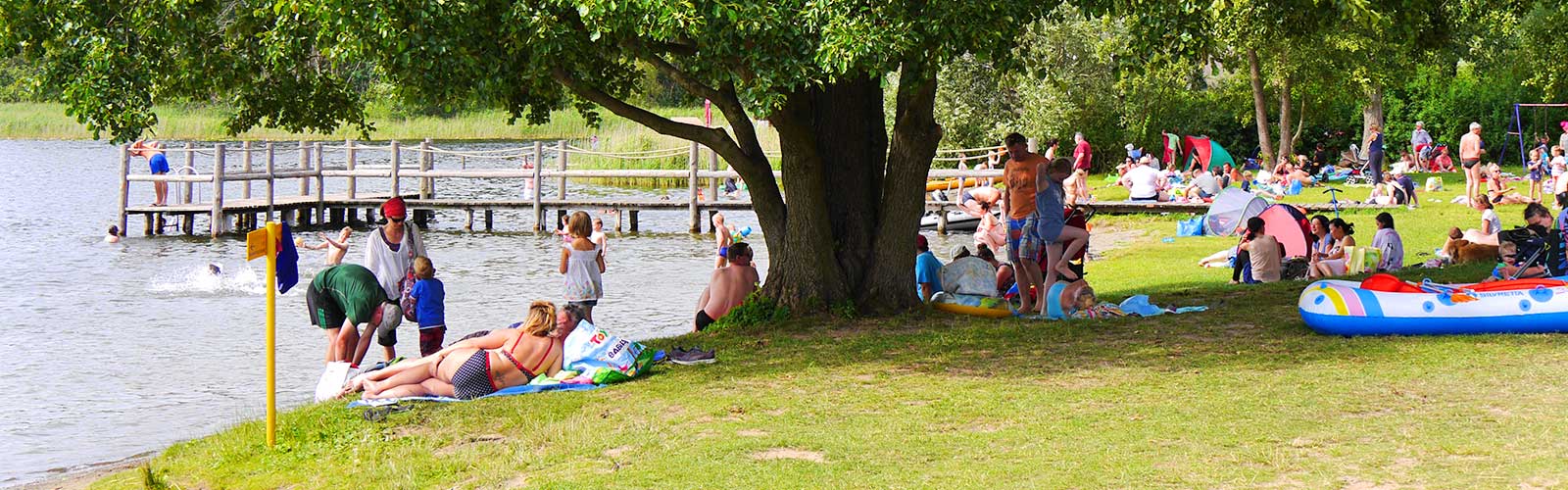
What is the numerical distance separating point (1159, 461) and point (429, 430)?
12.8 ft

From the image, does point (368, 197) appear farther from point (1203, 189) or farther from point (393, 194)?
point (1203, 189)

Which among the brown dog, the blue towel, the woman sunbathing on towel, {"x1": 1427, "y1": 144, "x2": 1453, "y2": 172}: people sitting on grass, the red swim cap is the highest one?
{"x1": 1427, "y1": 144, "x2": 1453, "y2": 172}: people sitting on grass

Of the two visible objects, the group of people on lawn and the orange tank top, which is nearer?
the group of people on lawn

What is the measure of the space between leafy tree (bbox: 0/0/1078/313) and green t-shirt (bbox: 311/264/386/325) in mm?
1329

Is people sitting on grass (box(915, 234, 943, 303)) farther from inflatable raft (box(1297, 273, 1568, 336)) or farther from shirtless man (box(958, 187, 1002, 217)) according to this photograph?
shirtless man (box(958, 187, 1002, 217))

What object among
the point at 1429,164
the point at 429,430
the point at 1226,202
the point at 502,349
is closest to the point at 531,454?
the point at 429,430

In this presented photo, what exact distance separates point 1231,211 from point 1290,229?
15.0ft

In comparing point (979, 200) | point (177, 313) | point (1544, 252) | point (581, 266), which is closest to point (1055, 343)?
point (581, 266)

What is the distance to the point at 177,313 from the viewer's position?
1773 centimetres

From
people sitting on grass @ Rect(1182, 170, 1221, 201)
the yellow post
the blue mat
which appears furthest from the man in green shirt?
people sitting on grass @ Rect(1182, 170, 1221, 201)

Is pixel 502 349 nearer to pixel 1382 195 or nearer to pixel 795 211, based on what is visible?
pixel 795 211

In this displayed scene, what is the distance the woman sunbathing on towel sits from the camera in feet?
30.0

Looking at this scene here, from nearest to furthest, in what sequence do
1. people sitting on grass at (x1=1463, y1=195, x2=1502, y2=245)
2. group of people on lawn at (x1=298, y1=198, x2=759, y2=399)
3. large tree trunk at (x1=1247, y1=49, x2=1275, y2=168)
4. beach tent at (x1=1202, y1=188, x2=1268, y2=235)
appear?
group of people on lawn at (x1=298, y1=198, x2=759, y2=399) → people sitting on grass at (x1=1463, y1=195, x2=1502, y2=245) → beach tent at (x1=1202, y1=188, x2=1268, y2=235) → large tree trunk at (x1=1247, y1=49, x2=1275, y2=168)

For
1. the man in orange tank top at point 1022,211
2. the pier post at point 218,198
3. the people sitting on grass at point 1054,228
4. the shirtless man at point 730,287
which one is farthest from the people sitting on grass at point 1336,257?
the pier post at point 218,198
